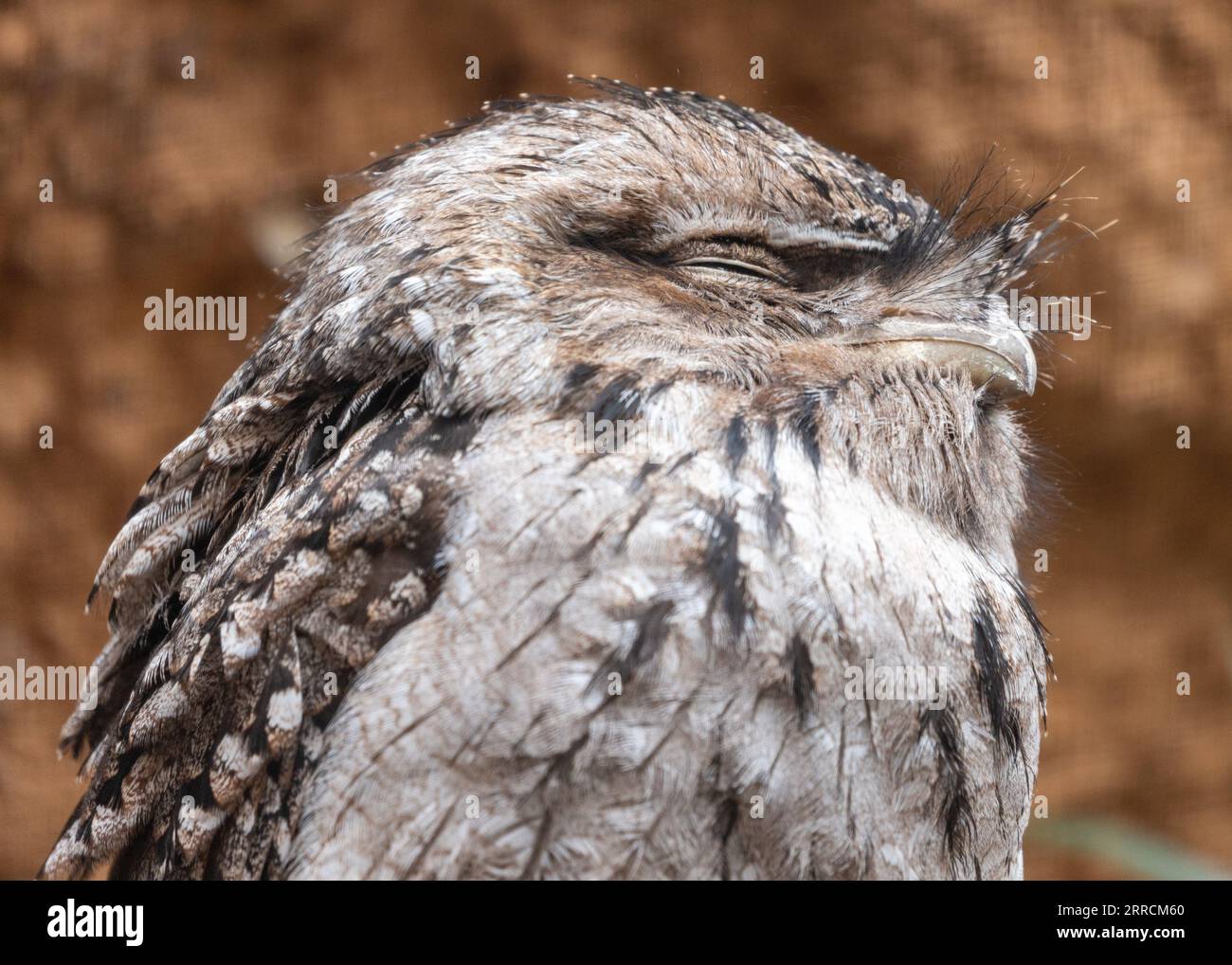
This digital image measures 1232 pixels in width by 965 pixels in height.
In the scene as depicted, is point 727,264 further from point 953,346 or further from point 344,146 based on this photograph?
point 344,146

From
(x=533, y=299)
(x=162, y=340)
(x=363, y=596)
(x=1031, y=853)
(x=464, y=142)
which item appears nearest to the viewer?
(x=363, y=596)

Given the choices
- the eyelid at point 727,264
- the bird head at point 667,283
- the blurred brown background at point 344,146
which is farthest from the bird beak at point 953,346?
the blurred brown background at point 344,146

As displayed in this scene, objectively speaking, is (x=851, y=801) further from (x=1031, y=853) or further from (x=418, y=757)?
(x=1031, y=853)

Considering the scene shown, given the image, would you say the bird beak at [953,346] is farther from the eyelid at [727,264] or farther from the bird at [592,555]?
the eyelid at [727,264]

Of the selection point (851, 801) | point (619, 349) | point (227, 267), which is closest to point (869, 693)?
point (851, 801)

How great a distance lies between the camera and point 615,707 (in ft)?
4.80

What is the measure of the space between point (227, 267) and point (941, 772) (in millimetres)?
3714

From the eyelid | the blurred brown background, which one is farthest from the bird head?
the blurred brown background

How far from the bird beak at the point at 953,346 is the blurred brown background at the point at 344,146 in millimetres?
2448

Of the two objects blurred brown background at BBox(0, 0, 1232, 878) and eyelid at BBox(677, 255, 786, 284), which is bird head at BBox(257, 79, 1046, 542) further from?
blurred brown background at BBox(0, 0, 1232, 878)

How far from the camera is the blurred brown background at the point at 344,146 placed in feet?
14.3

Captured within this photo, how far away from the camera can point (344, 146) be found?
4.46m

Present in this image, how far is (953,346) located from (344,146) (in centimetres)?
324

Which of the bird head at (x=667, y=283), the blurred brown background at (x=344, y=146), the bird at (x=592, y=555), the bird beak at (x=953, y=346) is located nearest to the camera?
the bird at (x=592, y=555)
